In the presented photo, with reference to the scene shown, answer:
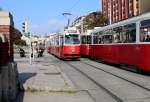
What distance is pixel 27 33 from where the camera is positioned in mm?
38844

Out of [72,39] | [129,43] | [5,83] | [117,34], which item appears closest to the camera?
[5,83]

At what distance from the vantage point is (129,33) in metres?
25.8

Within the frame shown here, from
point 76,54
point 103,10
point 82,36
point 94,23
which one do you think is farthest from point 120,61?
point 103,10

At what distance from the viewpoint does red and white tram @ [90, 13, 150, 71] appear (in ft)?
74.7

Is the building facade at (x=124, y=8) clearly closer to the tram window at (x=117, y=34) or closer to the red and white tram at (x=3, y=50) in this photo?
the tram window at (x=117, y=34)

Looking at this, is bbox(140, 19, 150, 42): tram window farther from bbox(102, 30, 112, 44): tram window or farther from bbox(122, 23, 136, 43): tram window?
bbox(102, 30, 112, 44): tram window

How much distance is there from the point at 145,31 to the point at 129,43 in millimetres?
2964

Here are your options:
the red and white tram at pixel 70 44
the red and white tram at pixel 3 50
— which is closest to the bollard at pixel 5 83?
the red and white tram at pixel 3 50

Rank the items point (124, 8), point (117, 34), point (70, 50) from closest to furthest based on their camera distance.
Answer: point (117, 34), point (70, 50), point (124, 8)

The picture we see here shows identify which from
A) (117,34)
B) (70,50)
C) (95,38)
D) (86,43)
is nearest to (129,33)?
(117,34)

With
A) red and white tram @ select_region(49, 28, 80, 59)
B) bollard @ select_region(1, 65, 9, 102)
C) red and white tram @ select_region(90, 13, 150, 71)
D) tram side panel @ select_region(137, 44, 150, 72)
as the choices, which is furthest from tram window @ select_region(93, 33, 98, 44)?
bollard @ select_region(1, 65, 9, 102)

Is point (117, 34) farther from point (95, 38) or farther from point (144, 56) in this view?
point (95, 38)

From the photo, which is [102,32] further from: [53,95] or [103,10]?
[103,10]

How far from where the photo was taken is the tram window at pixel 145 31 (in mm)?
22517
